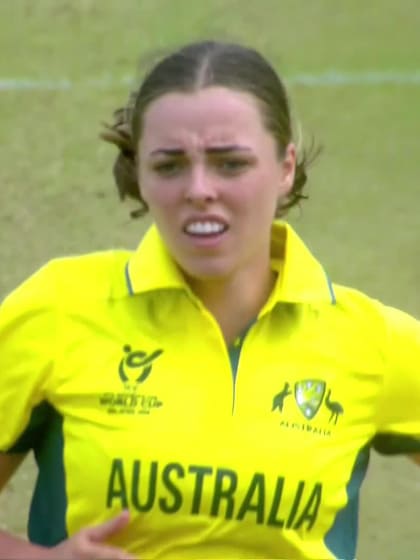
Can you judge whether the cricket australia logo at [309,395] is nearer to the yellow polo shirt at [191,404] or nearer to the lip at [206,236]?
the yellow polo shirt at [191,404]

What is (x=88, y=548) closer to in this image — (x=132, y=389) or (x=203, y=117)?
(x=132, y=389)

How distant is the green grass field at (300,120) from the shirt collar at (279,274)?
3.48ft

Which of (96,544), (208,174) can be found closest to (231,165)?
(208,174)

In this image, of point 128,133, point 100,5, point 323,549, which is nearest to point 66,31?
point 100,5

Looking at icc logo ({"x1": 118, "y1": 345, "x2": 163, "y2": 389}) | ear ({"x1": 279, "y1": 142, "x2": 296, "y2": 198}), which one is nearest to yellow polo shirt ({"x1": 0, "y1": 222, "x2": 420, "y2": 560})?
icc logo ({"x1": 118, "y1": 345, "x2": 163, "y2": 389})

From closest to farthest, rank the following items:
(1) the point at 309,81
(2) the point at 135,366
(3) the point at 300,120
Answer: (2) the point at 135,366 < (3) the point at 300,120 < (1) the point at 309,81

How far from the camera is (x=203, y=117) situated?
5.00ft

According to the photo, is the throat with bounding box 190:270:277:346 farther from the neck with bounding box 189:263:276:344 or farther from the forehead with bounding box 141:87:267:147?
the forehead with bounding box 141:87:267:147

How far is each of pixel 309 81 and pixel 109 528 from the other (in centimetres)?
291

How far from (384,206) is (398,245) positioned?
20 cm

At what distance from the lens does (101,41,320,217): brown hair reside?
1559mm

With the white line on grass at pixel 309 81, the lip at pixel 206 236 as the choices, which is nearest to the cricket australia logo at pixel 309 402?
the lip at pixel 206 236

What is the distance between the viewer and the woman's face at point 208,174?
1.52m

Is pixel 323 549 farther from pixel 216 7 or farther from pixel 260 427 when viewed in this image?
pixel 216 7
